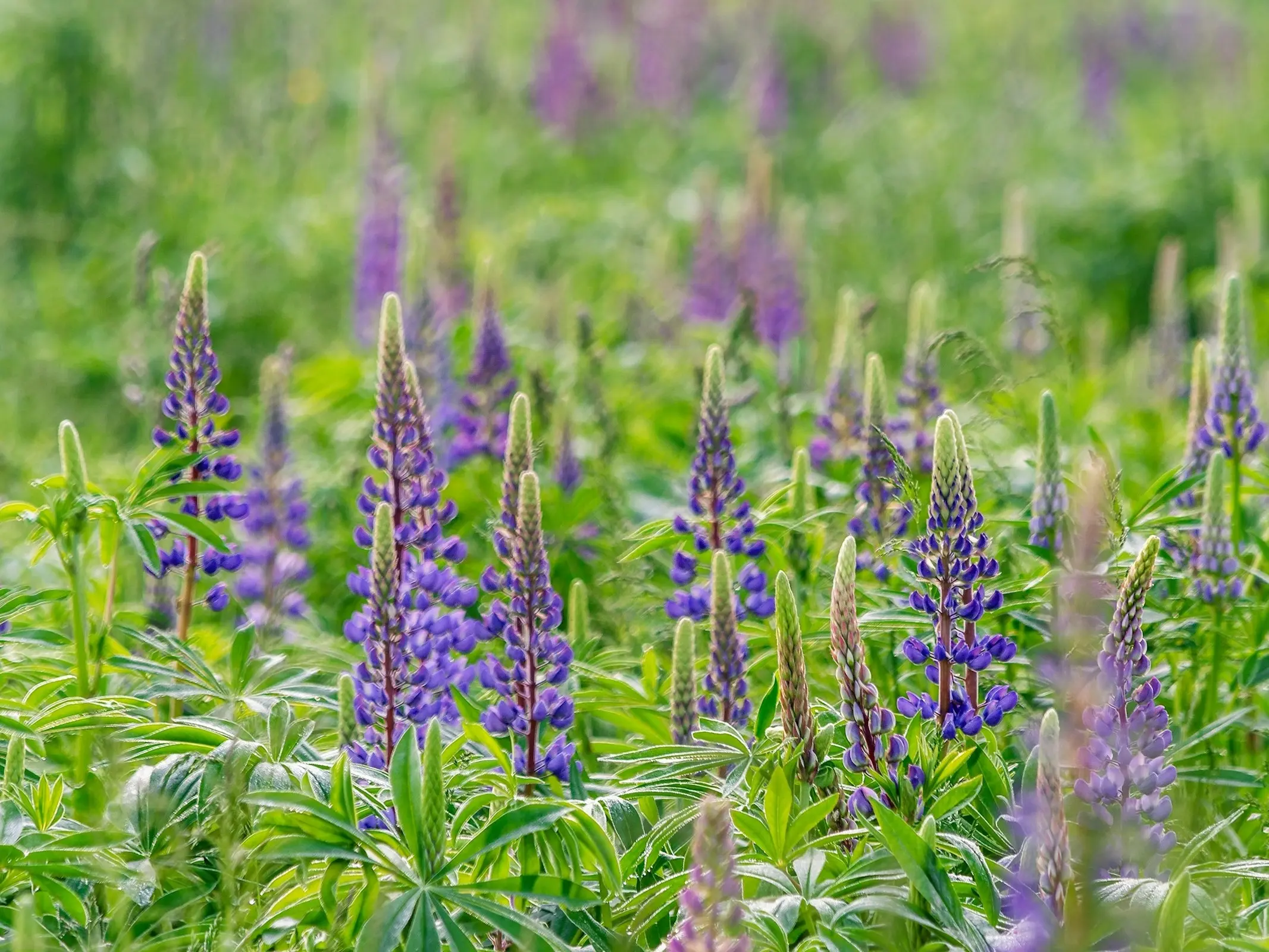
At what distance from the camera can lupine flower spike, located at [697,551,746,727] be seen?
7.95 ft

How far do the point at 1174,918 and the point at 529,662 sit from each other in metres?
1.08

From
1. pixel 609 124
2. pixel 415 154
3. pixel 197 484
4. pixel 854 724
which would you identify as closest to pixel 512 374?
pixel 197 484

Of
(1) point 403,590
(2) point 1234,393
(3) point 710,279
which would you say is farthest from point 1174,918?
(3) point 710,279

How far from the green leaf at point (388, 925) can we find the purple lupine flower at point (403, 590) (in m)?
0.53

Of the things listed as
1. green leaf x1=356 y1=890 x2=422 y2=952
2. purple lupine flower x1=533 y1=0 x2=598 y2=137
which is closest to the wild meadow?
green leaf x1=356 y1=890 x2=422 y2=952

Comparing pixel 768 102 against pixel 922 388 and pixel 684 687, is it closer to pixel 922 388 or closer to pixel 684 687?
pixel 922 388

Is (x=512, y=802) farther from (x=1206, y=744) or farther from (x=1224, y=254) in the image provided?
(x=1224, y=254)

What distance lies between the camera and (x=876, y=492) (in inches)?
132

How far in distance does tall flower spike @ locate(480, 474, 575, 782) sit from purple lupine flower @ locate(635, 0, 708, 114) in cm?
905

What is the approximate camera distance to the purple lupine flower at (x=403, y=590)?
2445mm

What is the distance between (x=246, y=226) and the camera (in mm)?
7723

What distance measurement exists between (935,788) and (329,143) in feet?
28.3

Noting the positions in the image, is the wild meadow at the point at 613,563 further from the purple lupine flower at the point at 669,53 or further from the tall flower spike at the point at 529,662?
the purple lupine flower at the point at 669,53

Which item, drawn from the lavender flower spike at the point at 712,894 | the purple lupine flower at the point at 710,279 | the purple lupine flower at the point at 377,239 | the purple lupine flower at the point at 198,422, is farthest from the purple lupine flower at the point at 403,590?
the purple lupine flower at the point at 710,279
